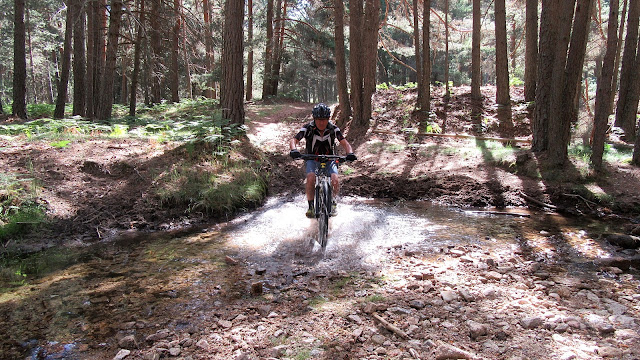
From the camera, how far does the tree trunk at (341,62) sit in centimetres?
1401

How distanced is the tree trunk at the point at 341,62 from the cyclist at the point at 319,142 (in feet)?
29.0

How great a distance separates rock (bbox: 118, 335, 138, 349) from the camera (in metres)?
3.17

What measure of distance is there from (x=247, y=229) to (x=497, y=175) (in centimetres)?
655

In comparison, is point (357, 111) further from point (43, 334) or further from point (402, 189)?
point (43, 334)

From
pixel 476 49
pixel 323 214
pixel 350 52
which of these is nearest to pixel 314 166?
pixel 323 214

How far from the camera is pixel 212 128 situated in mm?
10766

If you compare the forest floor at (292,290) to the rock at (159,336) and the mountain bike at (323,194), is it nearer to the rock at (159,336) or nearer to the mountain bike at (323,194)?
the rock at (159,336)

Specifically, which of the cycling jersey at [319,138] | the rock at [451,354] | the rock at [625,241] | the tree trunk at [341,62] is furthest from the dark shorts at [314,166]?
the tree trunk at [341,62]

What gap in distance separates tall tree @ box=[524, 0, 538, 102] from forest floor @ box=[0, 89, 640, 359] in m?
8.24

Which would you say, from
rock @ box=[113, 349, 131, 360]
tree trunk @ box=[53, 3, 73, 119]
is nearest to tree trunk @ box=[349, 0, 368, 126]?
tree trunk @ box=[53, 3, 73, 119]

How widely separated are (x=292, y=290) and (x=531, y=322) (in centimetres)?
242

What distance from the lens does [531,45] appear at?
15.4 m

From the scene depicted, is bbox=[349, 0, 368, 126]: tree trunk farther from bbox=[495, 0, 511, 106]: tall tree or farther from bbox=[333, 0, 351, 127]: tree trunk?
bbox=[495, 0, 511, 106]: tall tree

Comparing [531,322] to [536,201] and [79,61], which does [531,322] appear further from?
[79,61]
